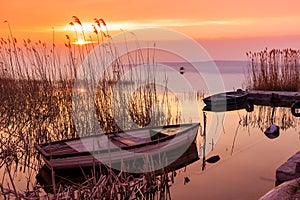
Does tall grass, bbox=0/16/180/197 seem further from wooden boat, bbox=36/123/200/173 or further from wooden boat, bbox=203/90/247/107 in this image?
wooden boat, bbox=203/90/247/107

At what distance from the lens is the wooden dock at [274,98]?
37.3 ft

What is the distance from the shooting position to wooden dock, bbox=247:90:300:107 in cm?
1138

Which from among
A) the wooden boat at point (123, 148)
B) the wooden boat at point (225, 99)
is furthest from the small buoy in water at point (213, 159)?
the wooden boat at point (225, 99)

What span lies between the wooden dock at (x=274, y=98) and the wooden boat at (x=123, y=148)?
223 inches

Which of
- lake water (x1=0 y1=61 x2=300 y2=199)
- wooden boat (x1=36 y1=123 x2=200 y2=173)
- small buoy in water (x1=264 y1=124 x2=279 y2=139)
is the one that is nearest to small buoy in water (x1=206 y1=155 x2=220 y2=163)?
lake water (x1=0 y1=61 x2=300 y2=199)

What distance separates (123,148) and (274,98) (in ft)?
25.0

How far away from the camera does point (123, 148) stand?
17.6 ft

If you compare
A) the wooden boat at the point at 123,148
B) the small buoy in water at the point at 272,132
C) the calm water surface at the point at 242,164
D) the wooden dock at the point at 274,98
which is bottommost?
the calm water surface at the point at 242,164

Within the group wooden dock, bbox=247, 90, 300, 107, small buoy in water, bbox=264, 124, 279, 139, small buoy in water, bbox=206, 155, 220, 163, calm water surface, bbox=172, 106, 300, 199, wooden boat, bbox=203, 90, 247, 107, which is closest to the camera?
calm water surface, bbox=172, 106, 300, 199

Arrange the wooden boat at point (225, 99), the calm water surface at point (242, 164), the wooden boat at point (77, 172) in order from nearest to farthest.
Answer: the calm water surface at point (242, 164)
the wooden boat at point (77, 172)
the wooden boat at point (225, 99)

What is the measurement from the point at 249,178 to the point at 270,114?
525cm

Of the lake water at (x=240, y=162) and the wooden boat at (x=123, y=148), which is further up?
the wooden boat at (x=123, y=148)

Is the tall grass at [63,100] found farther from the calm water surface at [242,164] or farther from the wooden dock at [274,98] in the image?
the wooden dock at [274,98]

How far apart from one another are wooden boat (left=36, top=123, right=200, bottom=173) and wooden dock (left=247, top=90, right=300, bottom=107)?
18.6 ft
